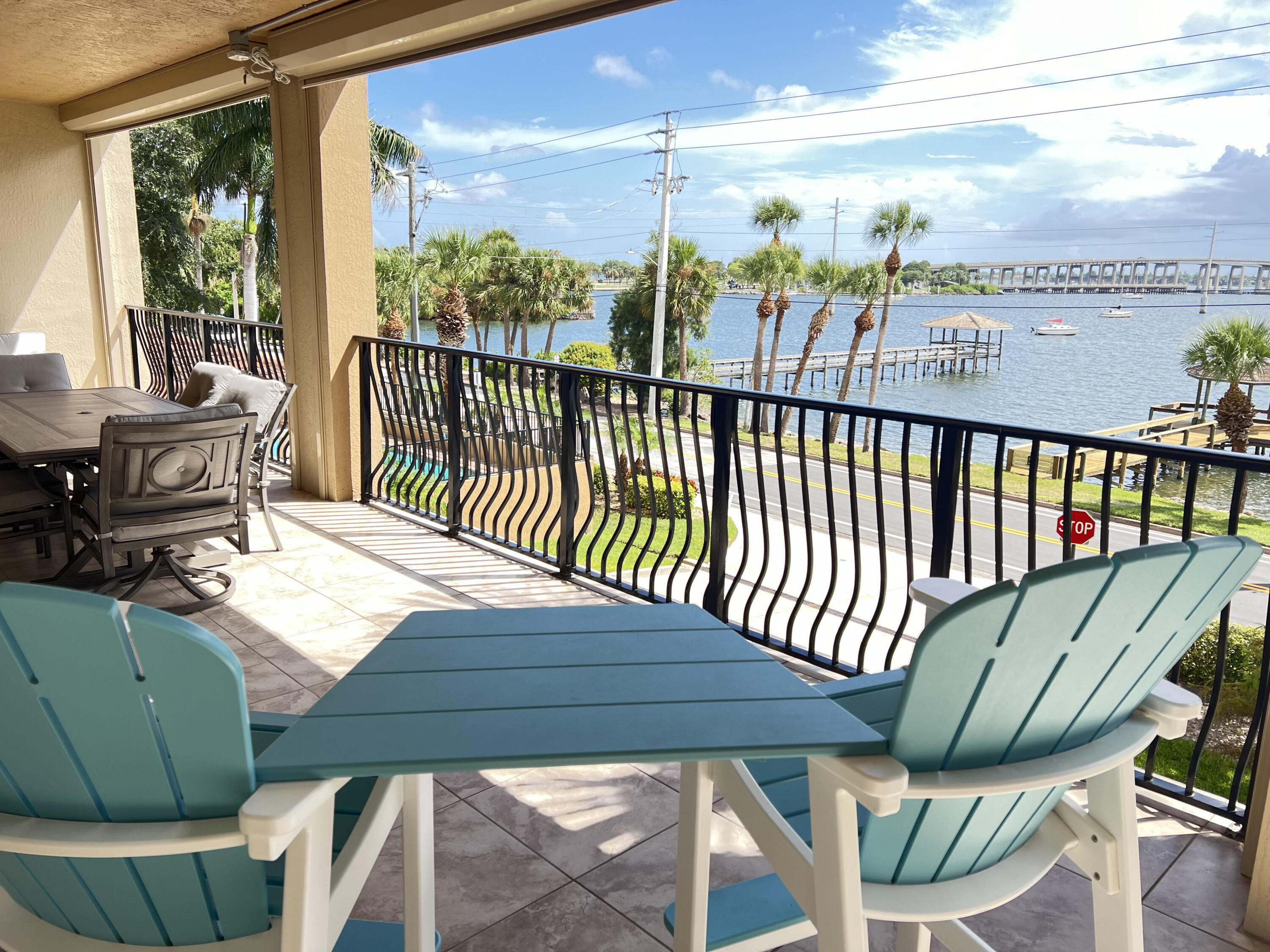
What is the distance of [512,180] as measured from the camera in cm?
8325

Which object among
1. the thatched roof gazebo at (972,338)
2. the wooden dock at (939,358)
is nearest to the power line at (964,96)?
the thatched roof gazebo at (972,338)

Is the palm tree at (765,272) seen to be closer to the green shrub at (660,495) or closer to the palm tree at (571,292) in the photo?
the palm tree at (571,292)

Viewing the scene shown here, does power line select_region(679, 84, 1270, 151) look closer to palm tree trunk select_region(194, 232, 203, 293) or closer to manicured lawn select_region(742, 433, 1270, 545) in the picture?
manicured lawn select_region(742, 433, 1270, 545)

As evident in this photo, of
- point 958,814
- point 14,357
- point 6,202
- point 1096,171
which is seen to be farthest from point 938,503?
point 1096,171

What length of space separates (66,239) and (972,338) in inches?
2817

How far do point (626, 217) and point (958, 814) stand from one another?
Result: 279 ft

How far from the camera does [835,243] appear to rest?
64.7m

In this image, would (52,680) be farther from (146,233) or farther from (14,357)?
(146,233)

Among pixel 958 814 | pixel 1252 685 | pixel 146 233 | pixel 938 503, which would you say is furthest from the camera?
pixel 146 233

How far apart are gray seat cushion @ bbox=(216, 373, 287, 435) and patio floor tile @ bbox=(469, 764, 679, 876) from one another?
8.14ft

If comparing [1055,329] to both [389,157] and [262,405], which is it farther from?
[262,405]

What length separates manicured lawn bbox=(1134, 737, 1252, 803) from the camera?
770cm

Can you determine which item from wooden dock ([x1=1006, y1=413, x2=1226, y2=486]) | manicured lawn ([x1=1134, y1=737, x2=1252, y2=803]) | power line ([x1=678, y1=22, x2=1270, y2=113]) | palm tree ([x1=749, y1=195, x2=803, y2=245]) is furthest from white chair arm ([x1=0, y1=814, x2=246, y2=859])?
power line ([x1=678, y1=22, x2=1270, y2=113])

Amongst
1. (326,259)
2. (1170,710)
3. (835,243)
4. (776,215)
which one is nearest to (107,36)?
(326,259)
